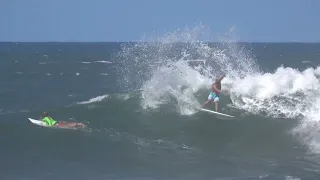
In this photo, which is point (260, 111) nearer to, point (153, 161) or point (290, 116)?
point (290, 116)

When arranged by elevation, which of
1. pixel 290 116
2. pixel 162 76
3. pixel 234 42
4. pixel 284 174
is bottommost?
pixel 284 174

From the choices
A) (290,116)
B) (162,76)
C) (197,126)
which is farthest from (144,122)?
(290,116)

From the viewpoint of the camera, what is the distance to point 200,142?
18.7 meters

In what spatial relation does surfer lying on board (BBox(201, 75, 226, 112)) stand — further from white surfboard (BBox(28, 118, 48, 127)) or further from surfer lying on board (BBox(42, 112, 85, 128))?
white surfboard (BBox(28, 118, 48, 127))

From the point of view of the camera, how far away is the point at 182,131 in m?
20.1

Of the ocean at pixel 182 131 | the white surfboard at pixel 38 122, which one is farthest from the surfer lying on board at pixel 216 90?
the white surfboard at pixel 38 122

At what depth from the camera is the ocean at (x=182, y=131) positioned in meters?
15.5

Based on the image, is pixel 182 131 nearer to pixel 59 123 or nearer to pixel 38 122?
pixel 59 123

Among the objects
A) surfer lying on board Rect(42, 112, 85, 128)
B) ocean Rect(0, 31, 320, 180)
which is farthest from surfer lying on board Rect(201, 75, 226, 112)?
surfer lying on board Rect(42, 112, 85, 128)

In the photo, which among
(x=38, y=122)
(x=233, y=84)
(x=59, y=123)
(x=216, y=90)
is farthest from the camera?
(x=233, y=84)

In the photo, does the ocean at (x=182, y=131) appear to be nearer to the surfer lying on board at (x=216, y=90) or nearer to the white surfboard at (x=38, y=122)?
the white surfboard at (x=38, y=122)

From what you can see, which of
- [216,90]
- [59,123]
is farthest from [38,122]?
[216,90]

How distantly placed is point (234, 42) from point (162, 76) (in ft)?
15.4

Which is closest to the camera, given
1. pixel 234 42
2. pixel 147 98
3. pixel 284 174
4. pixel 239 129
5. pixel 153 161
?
pixel 284 174
